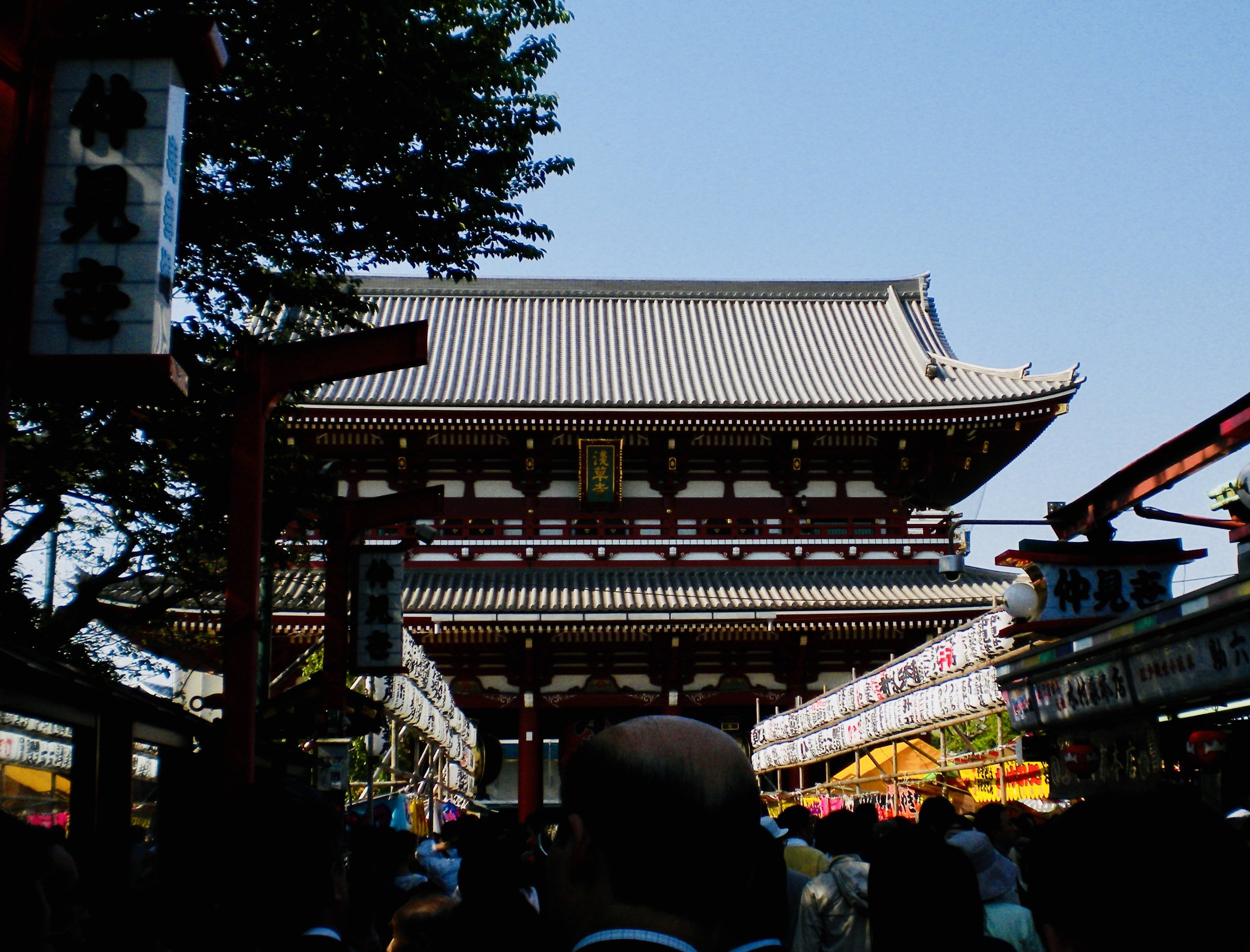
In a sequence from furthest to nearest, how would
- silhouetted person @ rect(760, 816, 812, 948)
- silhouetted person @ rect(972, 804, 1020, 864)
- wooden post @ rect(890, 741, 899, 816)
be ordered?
wooden post @ rect(890, 741, 899, 816) → silhouetted person @ rect(972, 804, 1020, 864) → silhouetted person @ rect(760, 816, 812, 948)

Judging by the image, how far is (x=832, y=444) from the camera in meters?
21.3

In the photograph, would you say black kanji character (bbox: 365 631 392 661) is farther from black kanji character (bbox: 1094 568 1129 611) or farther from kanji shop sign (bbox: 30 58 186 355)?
kanji shop sign (bbox: 30 58 186 355)

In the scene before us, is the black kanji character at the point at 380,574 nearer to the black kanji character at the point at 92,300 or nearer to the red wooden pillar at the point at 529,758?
the black kanji character at the point at 92,300

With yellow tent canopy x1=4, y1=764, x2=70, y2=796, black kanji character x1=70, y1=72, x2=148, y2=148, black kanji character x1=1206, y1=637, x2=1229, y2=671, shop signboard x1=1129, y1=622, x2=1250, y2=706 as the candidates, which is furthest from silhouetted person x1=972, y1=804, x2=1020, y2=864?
black kanji character x1=70, y1=72, x2=148, y2=148

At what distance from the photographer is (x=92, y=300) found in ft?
16.8

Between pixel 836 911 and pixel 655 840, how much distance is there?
3359 millimetres

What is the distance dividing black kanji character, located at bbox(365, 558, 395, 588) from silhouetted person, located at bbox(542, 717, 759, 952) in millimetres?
10602

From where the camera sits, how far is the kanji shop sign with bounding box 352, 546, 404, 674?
38.8 ft

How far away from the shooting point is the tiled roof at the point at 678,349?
21266mm

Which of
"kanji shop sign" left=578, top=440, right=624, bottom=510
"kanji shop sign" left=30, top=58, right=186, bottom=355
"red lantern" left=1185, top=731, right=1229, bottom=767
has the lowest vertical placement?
"red lantern" left=1185, top=731, right=1229, bottom=767

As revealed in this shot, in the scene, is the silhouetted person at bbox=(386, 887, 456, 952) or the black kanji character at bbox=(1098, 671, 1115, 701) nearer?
the silhouetted person at bbox=(386, 887, 456, 952)

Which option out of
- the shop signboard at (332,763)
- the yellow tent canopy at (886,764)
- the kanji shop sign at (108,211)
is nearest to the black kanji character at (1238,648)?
the kanji shop sign at (108,211)

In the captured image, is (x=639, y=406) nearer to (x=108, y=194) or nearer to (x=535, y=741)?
(x=535, y=741)

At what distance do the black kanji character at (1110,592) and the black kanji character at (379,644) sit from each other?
264 inches
